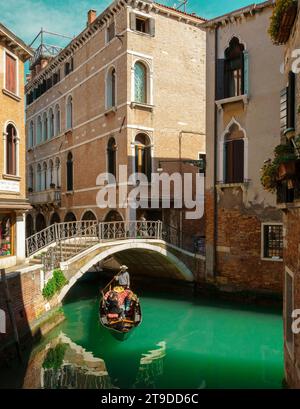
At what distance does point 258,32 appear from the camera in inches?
479

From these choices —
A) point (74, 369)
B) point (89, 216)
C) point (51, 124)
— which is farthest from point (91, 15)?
point (74, 369)

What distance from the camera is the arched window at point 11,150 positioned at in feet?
34.8

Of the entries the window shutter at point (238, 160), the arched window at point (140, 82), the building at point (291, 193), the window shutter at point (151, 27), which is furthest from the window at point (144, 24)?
the building at point (291, 193)

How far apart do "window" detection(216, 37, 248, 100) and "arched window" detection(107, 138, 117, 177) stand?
4471 millimetres

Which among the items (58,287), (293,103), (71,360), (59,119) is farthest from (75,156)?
(293,103)

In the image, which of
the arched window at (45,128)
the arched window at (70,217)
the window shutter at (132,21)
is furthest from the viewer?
the arched window at (45,128)

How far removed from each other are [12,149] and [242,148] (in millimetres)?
6505

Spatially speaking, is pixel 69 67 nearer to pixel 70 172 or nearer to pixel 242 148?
pixel 70 172

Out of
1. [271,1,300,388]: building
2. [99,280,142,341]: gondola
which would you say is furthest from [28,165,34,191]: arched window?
[271,1,300,388]: building

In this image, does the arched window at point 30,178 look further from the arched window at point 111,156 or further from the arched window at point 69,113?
the arched window at point 111,156

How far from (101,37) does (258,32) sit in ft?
21.7

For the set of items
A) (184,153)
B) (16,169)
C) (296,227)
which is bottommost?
(296,227)

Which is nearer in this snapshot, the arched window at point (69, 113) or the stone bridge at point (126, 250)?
the stone bridge at point (126, 250)

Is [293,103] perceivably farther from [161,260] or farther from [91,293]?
[91,293]
